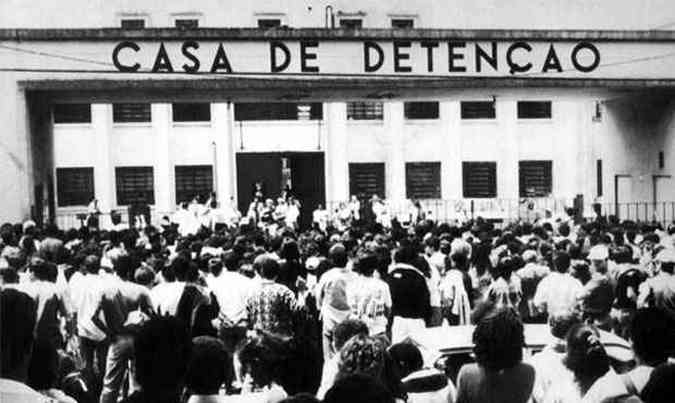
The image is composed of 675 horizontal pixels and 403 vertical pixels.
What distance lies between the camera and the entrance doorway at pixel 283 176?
40125 mm

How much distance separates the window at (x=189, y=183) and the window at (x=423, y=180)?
8889 millimetres

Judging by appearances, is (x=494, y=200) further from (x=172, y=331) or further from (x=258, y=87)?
(x=172, y=331)

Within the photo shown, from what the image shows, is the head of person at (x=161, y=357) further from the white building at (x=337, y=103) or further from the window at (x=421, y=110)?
the window at (x=421, y=110)

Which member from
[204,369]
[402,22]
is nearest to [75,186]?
[402,22]

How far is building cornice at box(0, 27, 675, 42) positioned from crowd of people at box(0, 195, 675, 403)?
5.39 metres

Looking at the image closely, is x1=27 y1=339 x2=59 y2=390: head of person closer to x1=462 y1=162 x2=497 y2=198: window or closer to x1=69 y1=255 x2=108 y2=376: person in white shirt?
x1=69 y1=255 x2=108 y2=376: person in white shirt

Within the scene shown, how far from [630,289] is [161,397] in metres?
6.58

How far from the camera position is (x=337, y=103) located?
3869cm

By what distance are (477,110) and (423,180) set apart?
4082mm

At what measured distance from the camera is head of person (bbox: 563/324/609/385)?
209 inches

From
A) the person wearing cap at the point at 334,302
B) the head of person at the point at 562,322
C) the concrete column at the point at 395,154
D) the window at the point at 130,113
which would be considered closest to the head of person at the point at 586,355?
the head of person at the point at 562,322

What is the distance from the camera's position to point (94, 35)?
819 inches

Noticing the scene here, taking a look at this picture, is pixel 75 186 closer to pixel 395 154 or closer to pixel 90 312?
pixel 395 154

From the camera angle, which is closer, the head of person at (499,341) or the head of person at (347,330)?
the head of person at (499,341)
